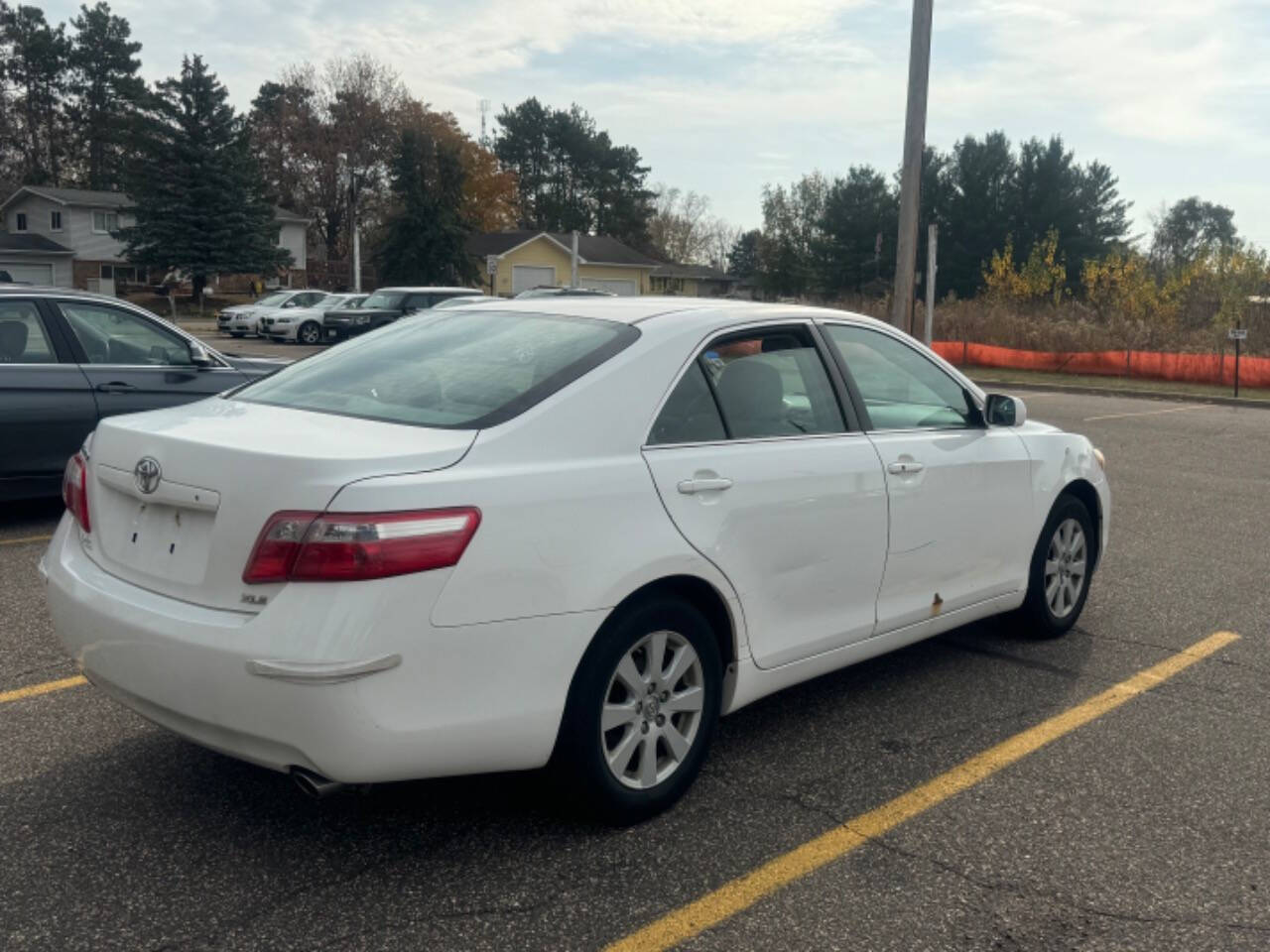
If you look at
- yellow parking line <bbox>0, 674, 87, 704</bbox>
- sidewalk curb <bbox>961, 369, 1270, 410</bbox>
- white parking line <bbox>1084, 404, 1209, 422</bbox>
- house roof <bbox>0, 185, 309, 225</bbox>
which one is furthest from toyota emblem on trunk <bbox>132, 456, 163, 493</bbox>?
house roof <bbox>0, 185, 309, 225</bbox>

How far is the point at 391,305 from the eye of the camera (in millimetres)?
29125

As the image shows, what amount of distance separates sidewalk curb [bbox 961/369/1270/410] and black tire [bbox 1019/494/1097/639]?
18.8 meters

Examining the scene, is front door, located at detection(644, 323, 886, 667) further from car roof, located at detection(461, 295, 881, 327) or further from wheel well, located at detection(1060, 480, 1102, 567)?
wheel well, located at detection(1060, 480, 1102, 567)

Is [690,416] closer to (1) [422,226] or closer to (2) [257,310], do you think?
(2) [257,310]

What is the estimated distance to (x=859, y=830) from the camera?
358 cm

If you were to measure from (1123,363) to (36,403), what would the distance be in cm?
A: 2577

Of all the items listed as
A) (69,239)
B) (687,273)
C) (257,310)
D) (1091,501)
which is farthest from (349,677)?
(687,273)

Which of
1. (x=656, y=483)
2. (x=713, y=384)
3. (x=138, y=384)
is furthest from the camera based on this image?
(x=138, y=384)

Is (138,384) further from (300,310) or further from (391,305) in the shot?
(300,310)

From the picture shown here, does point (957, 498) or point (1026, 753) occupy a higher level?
point (957, 498)

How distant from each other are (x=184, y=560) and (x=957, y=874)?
2299 millimetres

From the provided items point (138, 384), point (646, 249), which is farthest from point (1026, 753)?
point (646, 249)

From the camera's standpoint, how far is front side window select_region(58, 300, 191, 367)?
25.9ft

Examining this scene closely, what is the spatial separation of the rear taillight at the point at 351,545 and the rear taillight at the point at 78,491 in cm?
98
